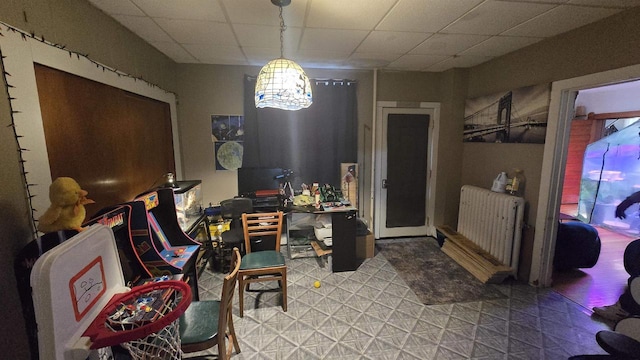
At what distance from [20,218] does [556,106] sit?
3.91 m

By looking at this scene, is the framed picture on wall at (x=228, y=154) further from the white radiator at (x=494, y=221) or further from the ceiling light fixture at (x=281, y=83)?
the white radiator at (x=494, y=221)

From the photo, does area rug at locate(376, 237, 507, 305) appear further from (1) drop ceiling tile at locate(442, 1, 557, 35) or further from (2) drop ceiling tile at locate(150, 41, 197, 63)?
(2) drop ceiling tile at locate(150, 41, 197, 63)

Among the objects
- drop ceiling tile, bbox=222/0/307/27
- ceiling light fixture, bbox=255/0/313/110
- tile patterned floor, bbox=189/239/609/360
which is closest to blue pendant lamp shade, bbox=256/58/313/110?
ceiling light fixture, bbox=255/0/313/110

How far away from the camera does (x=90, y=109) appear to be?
1.83 meters

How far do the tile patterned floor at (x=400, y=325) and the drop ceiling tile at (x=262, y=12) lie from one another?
2448 millimetres

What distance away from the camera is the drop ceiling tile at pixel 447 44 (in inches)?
97.9

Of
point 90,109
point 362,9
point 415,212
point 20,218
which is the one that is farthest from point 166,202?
point 415,212

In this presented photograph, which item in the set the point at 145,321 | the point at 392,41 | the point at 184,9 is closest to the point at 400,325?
the point at 145,321

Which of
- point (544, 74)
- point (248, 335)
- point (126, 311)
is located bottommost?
point (248, 335)

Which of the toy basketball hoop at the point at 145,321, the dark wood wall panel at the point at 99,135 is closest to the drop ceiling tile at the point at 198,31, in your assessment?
the dark wood wall panel at the point at 99,135

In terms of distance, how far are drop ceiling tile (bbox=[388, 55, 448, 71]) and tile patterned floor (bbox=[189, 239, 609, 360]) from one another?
2572 mm

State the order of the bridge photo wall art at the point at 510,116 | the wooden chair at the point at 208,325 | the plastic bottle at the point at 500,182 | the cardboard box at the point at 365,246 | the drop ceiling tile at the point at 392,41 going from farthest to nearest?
the cardboard box at the point at 365,246
the plastic bottle at the point at 500,182
the bridge photo wall art at the point at 510,116
the drop ceiling tile at the point at 392,41
the wooden chair at the point at 208,325

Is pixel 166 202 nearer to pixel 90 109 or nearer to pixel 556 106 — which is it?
pixel 90 109

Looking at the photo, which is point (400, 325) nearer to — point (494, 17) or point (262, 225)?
point (262, 225)
